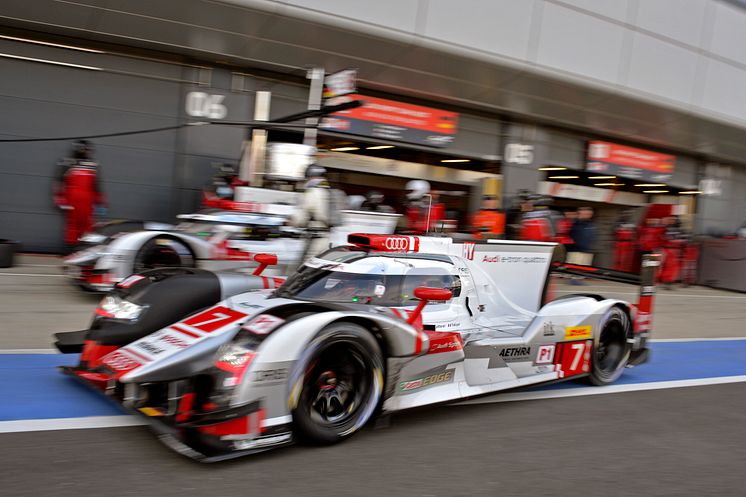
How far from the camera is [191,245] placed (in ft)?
23.8

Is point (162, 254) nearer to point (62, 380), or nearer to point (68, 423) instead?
point (62, 380)

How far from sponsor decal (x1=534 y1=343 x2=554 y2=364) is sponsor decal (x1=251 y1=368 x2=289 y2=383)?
87.2 inches

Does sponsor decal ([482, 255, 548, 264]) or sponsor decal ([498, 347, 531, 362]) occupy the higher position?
sponsor decal ([482, 255, 548, 264])

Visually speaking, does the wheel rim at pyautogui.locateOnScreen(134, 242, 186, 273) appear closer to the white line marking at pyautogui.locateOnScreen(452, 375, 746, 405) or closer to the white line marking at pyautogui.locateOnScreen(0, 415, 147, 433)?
the white line marking at pyautogui.locateOnScreen(0, 415, 147, 433)

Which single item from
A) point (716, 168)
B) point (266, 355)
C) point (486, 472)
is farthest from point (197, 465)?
point (716, 168)

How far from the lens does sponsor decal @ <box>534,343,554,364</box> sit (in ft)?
15.0

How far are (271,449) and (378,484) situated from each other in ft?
1.92

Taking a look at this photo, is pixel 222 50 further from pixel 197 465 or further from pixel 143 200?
pixel 197 465

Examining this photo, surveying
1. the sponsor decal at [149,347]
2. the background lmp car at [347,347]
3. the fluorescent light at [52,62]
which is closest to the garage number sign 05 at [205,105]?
the fluorescent light at [52,62]

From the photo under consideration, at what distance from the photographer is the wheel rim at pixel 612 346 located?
5.32 meters

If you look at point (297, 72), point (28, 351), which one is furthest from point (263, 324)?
point (297, 72)

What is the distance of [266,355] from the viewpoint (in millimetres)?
3064

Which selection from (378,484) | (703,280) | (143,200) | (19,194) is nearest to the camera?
(378,484)

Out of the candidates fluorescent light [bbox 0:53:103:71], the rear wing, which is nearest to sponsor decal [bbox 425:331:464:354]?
the rear wing
